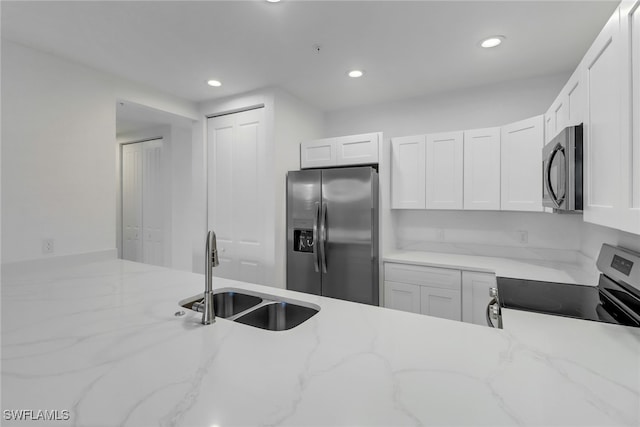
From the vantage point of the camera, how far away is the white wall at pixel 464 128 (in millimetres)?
2652

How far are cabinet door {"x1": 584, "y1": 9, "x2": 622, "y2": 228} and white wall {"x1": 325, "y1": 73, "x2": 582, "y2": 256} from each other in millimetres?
1552

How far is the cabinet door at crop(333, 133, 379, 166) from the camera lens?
285cm

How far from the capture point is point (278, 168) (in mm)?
2949

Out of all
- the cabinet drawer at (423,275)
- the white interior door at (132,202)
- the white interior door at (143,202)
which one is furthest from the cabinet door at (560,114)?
the white interior door at (132,202)

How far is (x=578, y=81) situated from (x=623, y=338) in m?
1.16

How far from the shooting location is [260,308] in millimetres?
1478

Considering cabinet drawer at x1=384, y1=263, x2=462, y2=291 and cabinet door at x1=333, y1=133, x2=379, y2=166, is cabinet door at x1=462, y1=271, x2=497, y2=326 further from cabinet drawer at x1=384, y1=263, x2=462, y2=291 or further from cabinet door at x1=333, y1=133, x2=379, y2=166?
cabinet door at x1=333, y1=133, x2=379, y2=166

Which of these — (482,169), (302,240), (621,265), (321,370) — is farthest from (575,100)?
(302,240)

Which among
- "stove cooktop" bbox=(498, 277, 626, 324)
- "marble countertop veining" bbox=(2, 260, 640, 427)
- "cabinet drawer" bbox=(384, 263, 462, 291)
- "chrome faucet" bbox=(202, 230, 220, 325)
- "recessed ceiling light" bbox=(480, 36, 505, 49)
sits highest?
"recessed ceiling light" bbox=(480, 36, 505, 49)

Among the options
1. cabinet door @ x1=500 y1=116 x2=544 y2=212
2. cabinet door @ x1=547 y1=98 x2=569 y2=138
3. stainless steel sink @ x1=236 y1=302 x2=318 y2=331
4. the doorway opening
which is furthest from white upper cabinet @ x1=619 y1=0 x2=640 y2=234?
the doorway opening

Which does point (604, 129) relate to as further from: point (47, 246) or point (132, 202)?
point (132, 202)

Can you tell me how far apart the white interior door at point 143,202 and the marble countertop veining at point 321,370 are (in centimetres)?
316

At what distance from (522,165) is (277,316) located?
226 cm

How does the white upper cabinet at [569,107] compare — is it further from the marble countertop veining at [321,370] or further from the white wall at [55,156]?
the white wall at [55,156]
